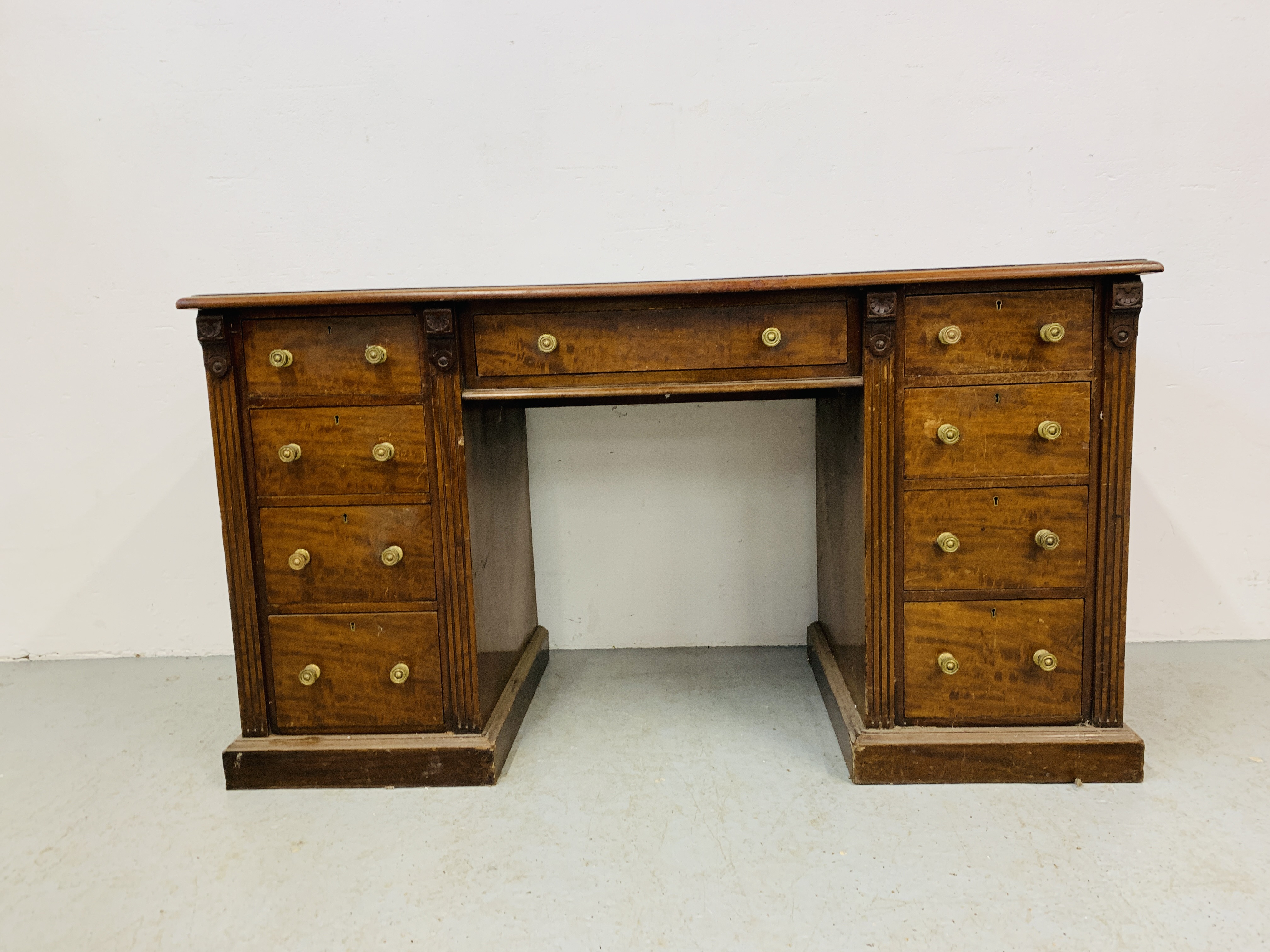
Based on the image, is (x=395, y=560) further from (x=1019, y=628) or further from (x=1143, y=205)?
(x=1143, y=205)

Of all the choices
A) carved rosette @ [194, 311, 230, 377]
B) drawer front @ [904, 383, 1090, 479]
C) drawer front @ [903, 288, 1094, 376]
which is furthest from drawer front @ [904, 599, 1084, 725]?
carved rosette @ [194, 311, 230, 377]

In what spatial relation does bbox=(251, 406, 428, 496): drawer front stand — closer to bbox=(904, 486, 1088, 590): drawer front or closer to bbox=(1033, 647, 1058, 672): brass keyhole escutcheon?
bbox=(904, 486, 1088, 590): drawer front

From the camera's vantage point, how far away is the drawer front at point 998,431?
1.65m

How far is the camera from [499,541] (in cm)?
207

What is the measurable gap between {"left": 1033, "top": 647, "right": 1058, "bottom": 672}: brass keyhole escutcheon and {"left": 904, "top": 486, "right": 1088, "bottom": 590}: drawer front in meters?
0.14

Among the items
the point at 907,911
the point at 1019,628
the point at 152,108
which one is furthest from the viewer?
the point at 152,108

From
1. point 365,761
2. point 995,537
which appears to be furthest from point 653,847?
point 995,537

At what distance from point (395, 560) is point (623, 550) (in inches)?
37.1

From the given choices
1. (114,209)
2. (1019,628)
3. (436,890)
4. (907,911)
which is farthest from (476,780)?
(114,209)

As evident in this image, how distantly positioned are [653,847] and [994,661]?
820 mm

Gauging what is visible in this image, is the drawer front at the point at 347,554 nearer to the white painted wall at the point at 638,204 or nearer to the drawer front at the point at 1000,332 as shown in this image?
the white painted wall at the point at 638,204

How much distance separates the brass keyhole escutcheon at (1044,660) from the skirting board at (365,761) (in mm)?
1184

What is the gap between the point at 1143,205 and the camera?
7.55 feet

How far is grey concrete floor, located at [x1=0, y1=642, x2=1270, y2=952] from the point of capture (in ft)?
4.30
